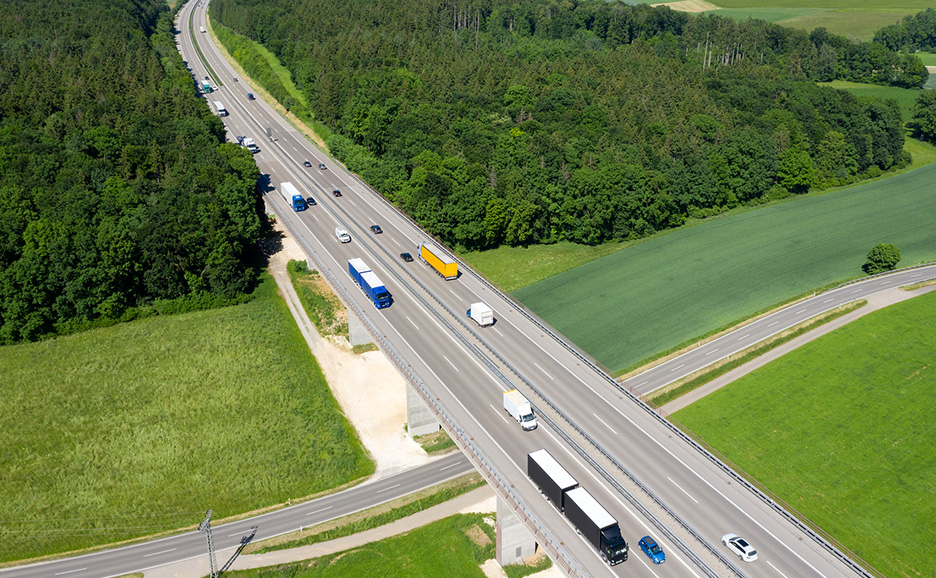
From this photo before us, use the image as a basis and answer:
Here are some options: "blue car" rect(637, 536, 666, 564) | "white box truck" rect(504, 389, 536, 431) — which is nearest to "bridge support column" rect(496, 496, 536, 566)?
"white box truck" rect(504, 389, 536, 431)

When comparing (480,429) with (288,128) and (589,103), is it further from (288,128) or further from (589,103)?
(288,128)

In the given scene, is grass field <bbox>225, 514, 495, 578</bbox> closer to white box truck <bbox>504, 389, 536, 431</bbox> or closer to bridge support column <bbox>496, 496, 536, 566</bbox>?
bridge support column <bbox>496, 496, 536, 566</bbox>

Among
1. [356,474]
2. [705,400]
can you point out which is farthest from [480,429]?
[705,400]

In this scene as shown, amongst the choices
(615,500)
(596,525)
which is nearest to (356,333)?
(615,500)

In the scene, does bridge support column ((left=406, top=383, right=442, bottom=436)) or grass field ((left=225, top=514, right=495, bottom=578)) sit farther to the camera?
bridge support column ((left=406, top=383, right=442, bottom=436))

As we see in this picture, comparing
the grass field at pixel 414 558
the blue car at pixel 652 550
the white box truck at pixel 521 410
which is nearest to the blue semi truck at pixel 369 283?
the white box truck at pixel 521 410

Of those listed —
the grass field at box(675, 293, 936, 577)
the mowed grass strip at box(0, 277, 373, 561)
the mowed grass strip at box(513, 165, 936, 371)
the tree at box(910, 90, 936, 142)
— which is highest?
the tree at box(910, 90, 936, 142)

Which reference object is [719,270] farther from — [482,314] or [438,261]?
[482,314]
